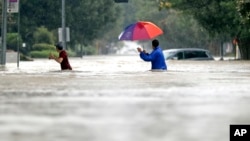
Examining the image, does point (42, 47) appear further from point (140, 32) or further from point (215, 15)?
point (140, 32)

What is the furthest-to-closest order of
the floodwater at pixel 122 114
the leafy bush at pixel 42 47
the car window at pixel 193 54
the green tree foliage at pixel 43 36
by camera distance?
the green tree foliage at pixel 43 36
the leafy bush at pixel 42 47
the car window at pixel 193 54
the floodwater at pixel 122 114

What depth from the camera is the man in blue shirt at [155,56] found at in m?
22.9

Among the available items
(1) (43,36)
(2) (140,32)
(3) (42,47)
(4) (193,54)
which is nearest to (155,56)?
(2) (140,32)

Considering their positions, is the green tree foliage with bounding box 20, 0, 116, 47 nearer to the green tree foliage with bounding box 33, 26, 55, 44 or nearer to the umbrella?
the green tree foliage with bounding box 33, 26, 55, 44

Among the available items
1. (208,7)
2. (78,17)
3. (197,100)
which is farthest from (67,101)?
(78,17)

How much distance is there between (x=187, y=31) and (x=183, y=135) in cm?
11118

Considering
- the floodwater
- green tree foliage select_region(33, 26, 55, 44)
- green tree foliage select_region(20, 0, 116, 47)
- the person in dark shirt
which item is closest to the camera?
the floodwater

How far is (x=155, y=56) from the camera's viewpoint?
23.1 meters

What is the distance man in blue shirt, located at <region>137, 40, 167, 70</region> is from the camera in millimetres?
22859

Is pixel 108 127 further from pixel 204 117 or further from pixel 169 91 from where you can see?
pixel 169 91

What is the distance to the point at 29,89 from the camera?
45.8 feet

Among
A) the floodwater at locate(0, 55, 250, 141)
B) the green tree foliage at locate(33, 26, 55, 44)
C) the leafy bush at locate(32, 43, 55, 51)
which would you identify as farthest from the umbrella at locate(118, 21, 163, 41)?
the green tree foliage at locate(33, 26, 55, 44)

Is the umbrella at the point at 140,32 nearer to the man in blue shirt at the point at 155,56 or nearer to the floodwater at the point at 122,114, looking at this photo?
the man in blue shirt at the point at 155,56

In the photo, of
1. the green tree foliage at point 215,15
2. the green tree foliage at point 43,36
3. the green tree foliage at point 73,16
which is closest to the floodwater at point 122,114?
the green tree foliage at point 215,15
